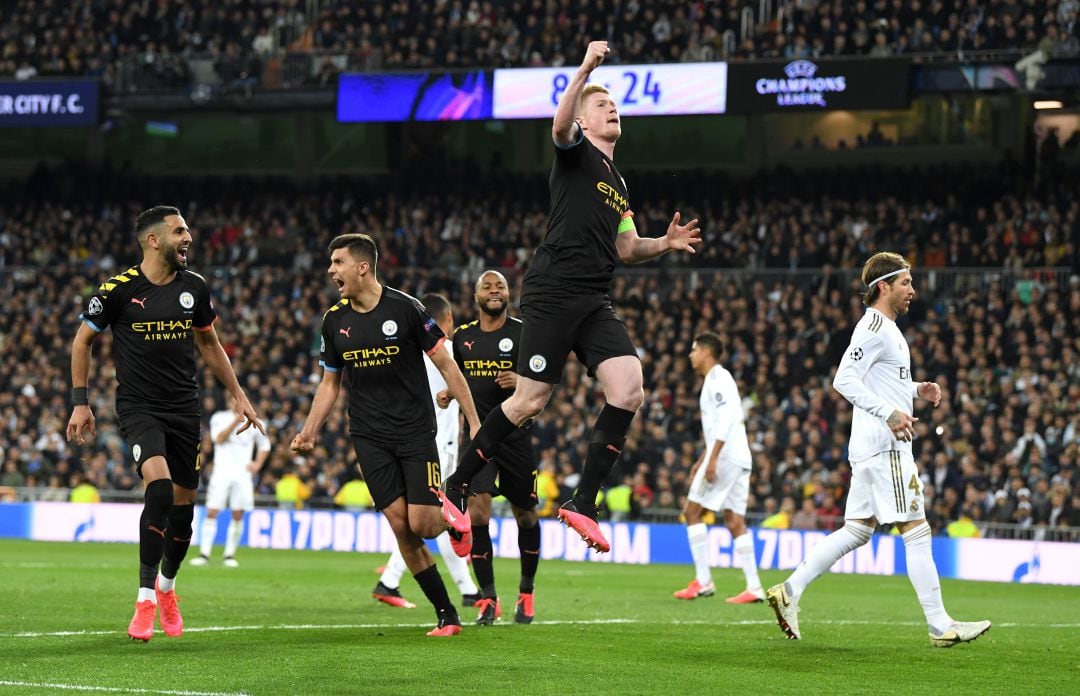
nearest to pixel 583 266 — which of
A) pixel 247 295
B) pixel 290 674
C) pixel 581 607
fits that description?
pixel 290 674

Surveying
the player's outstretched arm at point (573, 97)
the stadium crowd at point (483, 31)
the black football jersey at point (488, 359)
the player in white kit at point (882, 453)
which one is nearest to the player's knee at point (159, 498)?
the black football jersey at point (488, 359)

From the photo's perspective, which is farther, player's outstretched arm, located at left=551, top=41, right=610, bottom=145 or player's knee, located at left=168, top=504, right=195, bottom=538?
player's knee, located at left=168, top=504, right=195, bottom=538

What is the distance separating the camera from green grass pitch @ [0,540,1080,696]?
8.33 metres

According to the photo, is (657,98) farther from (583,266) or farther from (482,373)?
(583,266)

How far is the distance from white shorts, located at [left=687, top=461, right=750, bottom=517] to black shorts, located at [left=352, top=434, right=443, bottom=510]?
6579mm

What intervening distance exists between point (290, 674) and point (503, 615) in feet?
16.0

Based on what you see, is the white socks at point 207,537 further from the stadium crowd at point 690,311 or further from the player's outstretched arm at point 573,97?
the player's outstretched arm at point 573,97

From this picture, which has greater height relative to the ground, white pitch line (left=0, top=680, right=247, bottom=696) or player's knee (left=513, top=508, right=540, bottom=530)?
player's knee (left=513, top=508, right=540, bottom=530)

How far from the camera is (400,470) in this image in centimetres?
1056

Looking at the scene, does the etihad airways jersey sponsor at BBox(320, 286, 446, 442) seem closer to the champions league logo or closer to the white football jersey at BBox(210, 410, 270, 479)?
the white football jersey at BBox(210, 410, 270, 479)

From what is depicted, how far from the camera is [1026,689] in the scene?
8547mm

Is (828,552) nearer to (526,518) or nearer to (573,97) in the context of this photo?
(526,518)

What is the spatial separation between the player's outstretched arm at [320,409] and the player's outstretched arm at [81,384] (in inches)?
51.7

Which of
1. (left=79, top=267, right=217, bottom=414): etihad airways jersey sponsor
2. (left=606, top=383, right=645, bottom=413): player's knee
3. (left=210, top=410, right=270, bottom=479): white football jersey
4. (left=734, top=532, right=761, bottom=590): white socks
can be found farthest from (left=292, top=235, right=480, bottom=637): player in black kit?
(left=210, top=410, right=270, bottom=479): white football jersey
